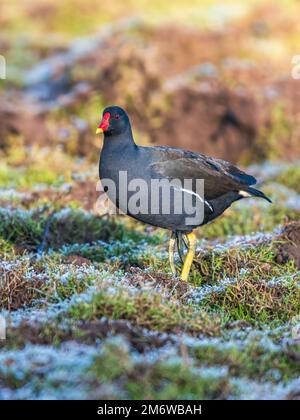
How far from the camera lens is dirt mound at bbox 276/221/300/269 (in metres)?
6.44

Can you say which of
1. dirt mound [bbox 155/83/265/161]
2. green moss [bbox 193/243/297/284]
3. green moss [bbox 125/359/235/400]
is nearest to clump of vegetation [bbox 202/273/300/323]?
green moss [bbox 193/243/297/284]

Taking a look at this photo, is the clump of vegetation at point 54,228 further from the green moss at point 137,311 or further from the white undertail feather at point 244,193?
the green moss at point 137,311

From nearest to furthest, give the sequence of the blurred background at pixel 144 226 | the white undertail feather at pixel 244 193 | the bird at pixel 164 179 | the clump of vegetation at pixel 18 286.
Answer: the blurred background at pixel 144 226, the clump of vegetation at pixel 18 286, the bird at pixel 164 179, the white undertail feather at pixel 244 193

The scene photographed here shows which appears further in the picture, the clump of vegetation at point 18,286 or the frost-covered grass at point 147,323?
the clump of vegetation at point 18,286

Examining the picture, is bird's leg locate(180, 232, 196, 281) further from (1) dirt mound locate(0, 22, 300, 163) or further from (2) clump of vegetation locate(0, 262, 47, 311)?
(1) dirt mound locate(0, 22, 300, 163)

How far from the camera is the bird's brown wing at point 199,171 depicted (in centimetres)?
602

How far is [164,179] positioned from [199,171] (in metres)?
0.38

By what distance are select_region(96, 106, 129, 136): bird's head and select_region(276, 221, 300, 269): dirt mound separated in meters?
1.72

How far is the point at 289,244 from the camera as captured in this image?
6.57 m

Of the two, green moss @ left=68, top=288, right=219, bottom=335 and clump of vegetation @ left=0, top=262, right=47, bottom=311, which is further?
clump of vegetation @ left=0, top=262, right=47, bottom=311

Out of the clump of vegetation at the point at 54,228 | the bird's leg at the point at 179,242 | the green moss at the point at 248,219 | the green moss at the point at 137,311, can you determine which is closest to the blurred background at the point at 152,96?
the clump of vegetation at the point at 54,228

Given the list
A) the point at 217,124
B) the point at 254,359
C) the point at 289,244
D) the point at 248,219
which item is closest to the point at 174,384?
the point at 254,359

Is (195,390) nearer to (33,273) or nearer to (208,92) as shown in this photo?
(33,273)

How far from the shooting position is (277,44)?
16875 mm
